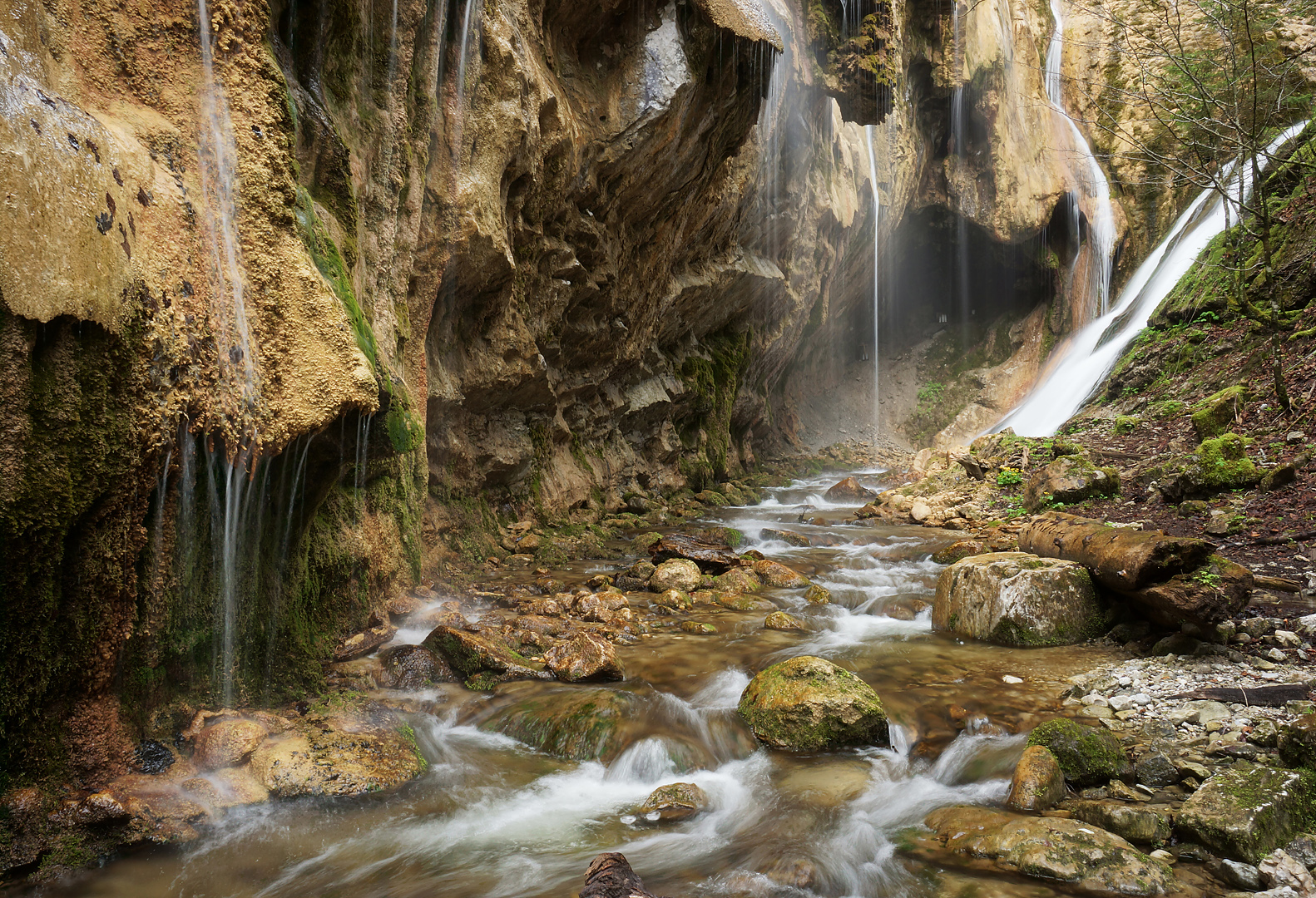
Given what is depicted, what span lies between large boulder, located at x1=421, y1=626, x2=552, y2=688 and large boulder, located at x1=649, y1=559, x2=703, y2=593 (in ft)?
8.45

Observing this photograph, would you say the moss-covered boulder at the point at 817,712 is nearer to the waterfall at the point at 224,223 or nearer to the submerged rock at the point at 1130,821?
the submerged rock at the point at 1130,821

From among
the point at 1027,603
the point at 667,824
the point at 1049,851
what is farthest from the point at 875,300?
the point at 1049,851

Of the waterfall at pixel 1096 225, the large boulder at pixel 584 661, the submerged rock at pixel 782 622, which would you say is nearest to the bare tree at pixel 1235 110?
the waterfall at pixel 1096 225

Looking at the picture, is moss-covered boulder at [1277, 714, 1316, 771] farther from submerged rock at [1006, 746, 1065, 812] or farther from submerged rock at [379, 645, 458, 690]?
submerged rock at [379, 645, 458, 690]

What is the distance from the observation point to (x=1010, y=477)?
1136 centimetres

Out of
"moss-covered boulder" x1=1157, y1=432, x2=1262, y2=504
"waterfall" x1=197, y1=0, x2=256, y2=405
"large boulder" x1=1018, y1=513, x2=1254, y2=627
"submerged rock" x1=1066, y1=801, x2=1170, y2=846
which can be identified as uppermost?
"waterfall" x1=197, y1=0, x2=256, y2=405

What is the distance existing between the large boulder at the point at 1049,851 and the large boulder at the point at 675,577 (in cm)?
426

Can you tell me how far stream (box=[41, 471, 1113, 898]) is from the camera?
2.94 m

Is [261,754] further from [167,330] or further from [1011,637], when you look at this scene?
[1011,637]

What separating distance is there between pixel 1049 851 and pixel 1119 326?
61.6 ft

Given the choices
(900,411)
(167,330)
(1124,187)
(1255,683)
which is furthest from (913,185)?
(167,330)

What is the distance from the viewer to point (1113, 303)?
20.1 meters

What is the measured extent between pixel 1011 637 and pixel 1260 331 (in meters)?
8.24

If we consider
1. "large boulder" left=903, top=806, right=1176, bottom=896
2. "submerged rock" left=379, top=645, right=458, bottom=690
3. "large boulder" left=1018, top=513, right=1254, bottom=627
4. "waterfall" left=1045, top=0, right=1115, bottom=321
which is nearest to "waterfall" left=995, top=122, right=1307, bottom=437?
"waterfall" left=1045, top=0, right=1115, bottom=321
